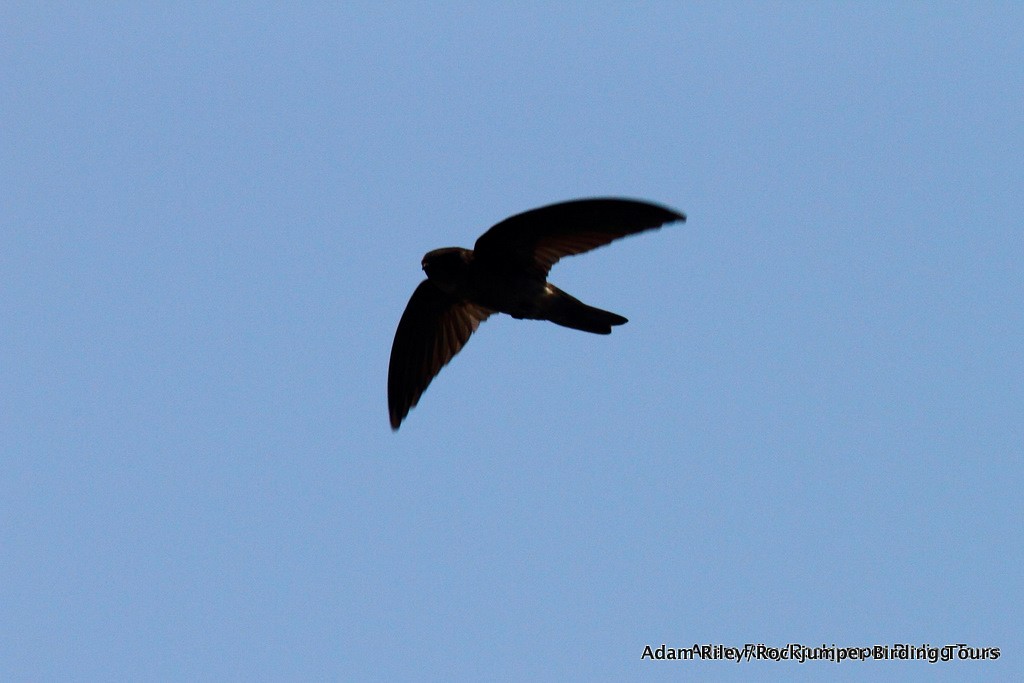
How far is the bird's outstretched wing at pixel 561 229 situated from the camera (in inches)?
246

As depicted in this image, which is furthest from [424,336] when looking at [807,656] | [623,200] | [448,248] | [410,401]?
[807,656]

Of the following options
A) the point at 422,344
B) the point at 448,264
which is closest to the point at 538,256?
the point at 448,264

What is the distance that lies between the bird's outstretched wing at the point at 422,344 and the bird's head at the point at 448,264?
863 mm

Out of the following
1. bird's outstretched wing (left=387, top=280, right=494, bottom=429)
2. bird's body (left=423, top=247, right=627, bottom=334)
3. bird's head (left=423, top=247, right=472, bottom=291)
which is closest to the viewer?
bird's body (left=423, top=247, right=627, bottom=334)

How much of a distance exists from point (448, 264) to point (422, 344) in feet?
3.89

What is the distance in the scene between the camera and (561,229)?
258 inches

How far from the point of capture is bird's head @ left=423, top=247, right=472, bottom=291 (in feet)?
22.0

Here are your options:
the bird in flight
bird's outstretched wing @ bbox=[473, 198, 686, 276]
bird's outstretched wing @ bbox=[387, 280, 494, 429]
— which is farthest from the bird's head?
bird's outstretched wing @ bbox=[387, 280, 494, 429]

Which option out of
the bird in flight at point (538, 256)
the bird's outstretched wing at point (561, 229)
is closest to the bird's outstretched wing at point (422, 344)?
the bird in flight at point (538, 256)

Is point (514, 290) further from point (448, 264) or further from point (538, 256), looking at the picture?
point (448, 264)

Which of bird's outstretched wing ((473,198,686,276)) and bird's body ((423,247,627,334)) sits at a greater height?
bird's outstretched wing ((473,198,686,276))

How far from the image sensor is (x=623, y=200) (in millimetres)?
6227

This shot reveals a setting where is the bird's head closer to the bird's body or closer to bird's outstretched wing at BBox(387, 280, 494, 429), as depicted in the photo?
the bird's body

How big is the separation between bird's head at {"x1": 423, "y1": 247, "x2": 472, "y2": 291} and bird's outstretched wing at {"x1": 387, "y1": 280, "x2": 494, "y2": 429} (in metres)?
0.86
